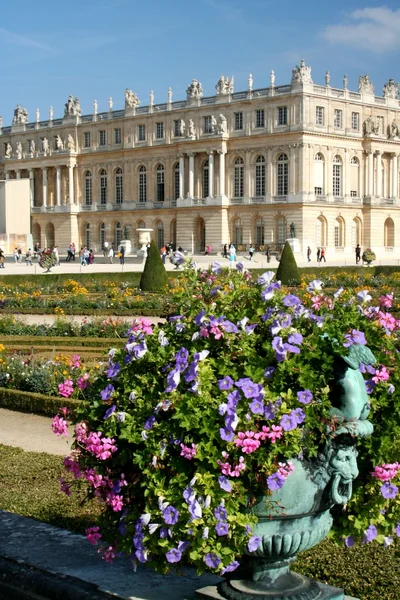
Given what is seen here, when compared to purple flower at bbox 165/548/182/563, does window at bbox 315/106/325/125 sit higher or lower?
higher

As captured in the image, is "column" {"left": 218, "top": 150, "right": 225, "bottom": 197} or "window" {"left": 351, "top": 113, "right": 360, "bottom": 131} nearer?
"window" {"left": 351, "top": 113, "right": 360, "bottom": 131}

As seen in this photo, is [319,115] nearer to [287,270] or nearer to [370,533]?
[287,270]

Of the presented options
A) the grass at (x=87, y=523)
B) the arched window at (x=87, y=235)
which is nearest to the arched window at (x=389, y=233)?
the arched window at (x=87, y=235)

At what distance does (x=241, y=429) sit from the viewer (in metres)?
4.14

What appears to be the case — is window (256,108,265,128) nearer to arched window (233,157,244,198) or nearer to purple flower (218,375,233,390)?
arched window (233,157,244,198)

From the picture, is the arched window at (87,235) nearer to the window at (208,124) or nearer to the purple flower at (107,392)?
the window at (208,124)

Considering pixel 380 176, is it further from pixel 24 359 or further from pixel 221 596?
pixel 221 596

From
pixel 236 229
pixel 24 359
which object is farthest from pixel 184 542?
pixel 236 229

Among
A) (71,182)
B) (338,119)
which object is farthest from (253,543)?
(71,182)

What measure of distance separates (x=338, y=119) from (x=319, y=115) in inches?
69.7

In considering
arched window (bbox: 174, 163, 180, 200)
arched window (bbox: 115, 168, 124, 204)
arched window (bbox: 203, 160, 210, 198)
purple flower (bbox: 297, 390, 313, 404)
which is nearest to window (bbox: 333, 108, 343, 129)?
arched window (bbox: 203, 160, 210, 198)

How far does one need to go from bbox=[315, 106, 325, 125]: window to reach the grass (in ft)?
168

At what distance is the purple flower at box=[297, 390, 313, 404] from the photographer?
4141 mm

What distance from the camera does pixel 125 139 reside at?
68.0 m
